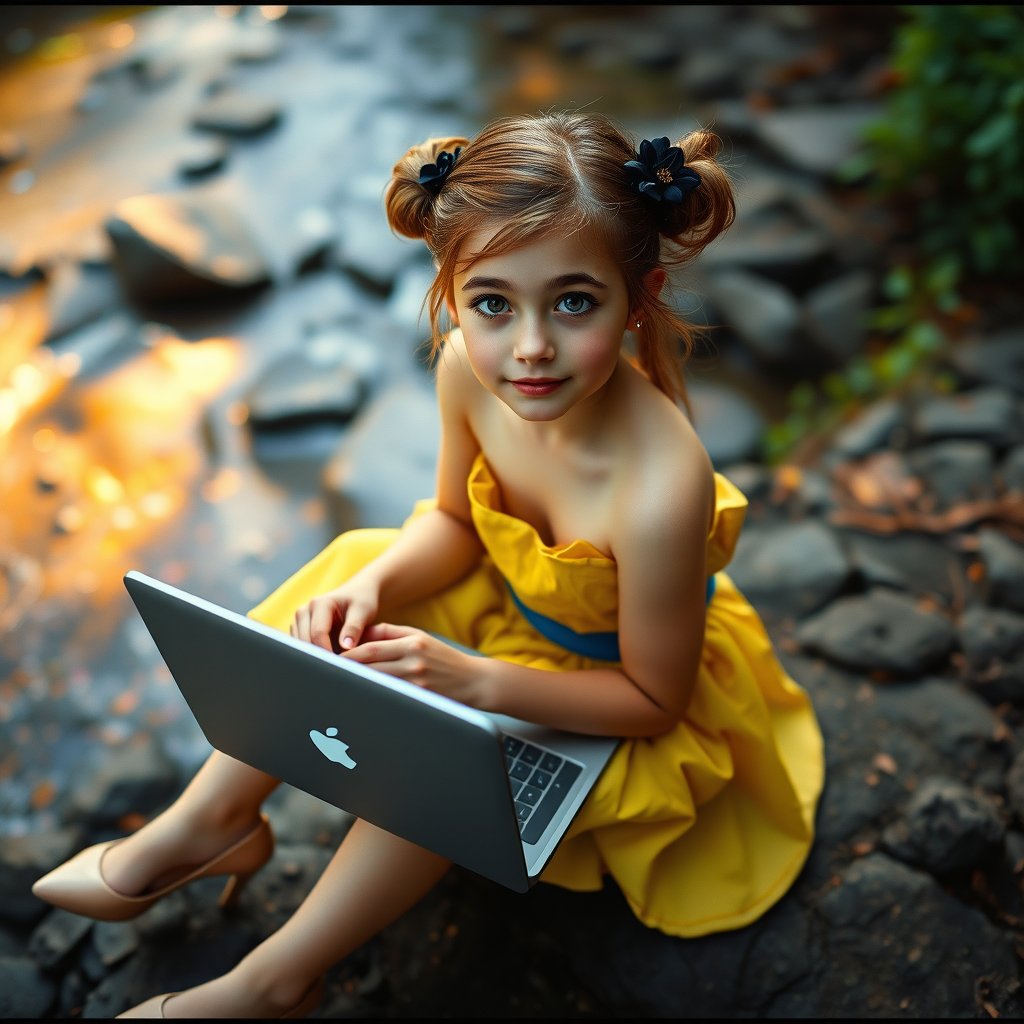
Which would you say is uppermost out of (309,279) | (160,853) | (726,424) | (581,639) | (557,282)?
(557,282)

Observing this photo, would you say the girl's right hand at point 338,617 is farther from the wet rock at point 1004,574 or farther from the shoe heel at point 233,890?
the wet rock at point 1004,574

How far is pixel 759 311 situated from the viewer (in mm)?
3117

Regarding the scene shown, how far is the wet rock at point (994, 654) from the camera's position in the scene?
197cm

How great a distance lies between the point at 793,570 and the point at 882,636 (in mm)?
263

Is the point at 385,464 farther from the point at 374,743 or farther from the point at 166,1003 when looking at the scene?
the point at 374,743

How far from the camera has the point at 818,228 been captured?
11.1 feet

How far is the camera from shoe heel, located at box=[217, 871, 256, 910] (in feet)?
5.49

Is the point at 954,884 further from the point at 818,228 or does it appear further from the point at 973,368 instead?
the point at 818,228

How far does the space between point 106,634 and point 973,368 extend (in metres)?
2.46

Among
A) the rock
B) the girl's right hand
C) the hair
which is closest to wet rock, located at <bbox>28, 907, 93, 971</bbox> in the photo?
the girl's right hand

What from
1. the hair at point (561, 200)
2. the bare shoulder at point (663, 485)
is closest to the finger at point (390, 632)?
the bare shoulder at point (663, 485)

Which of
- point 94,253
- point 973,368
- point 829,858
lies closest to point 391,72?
point 94,253

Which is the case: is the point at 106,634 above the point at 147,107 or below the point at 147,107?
below

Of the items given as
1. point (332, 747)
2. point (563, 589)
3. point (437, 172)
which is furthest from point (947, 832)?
point (437, 172)
